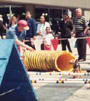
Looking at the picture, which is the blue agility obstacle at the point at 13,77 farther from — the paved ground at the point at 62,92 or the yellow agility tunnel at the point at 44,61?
the yellow agility tunnel at the point at 44,61

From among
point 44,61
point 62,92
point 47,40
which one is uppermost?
point 47,40

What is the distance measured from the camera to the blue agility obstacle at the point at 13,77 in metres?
6.33

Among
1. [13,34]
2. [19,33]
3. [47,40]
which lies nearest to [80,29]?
[47,40]

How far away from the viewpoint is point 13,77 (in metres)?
6.76

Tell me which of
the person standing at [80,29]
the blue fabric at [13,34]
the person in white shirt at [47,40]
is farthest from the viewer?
the person in white shirt at [47,40]

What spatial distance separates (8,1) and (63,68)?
25.1m

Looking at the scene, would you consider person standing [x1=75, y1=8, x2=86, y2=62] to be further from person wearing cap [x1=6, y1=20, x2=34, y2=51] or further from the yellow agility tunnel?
person wearing cap [x1=6, y1=20, x2=34, y2=51]

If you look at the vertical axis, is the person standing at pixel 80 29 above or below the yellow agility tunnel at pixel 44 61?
above

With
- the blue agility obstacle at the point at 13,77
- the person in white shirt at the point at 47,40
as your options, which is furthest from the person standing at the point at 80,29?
the blue agility obstacle at the point at 13,77

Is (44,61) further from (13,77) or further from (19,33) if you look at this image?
(13,77)

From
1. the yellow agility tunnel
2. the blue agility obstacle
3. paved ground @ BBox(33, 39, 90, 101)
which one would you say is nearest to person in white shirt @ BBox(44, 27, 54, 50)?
the yellow agility tunnel

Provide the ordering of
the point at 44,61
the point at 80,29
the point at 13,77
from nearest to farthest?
1. the point at 13,77
2. the point at 44,61
3. the point at 80,29

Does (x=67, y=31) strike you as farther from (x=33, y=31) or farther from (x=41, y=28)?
(x=33, y=31)

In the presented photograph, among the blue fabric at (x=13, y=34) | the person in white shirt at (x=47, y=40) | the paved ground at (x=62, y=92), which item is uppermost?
the blue fabric at (x=13, y=34)
